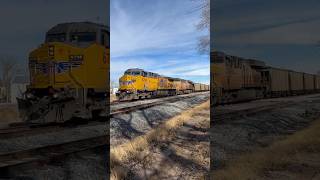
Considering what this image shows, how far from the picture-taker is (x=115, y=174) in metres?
5.44

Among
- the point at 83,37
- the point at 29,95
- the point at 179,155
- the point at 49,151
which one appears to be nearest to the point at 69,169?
the point at 49,151

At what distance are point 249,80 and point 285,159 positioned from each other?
1034mm

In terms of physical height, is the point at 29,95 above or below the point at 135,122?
above

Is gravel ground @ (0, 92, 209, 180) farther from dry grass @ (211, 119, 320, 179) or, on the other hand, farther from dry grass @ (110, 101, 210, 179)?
dry grass @ (211, 119, 320, 179)

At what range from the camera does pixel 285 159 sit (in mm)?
4258

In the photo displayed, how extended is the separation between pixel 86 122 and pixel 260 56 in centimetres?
254

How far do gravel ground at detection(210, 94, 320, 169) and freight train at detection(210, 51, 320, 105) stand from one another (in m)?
0.16

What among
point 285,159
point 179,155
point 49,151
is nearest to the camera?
point 285,159

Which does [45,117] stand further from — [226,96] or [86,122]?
[226,96]

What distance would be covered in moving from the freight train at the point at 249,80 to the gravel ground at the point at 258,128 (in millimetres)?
156

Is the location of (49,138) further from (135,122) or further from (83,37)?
(135,122)

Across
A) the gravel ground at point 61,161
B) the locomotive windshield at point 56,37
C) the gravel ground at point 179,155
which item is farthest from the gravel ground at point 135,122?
the locomotive windshield at point 56,37

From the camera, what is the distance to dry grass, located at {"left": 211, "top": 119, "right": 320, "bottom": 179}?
414 centimetres

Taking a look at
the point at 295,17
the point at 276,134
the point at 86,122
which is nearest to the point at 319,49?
the point at 295,17
